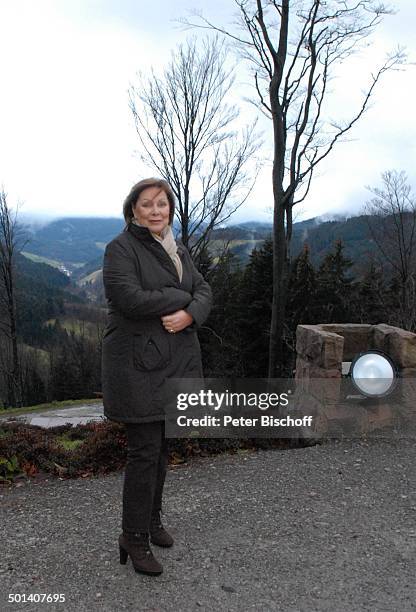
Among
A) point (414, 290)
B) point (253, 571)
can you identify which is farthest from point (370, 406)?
point (414, 290)

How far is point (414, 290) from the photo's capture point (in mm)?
15141

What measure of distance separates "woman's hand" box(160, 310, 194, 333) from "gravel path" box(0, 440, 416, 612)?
1.26 meters

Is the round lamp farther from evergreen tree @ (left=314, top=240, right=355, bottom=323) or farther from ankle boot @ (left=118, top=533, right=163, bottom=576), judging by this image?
evergreen tree @ (left=314, top=240, right=355, bottom=323)

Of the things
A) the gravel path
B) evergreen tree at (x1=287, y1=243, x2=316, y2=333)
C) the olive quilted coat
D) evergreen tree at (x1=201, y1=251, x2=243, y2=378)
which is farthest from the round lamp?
evergreen tree at (x1=287, y1=243, x2=316, y2=333)

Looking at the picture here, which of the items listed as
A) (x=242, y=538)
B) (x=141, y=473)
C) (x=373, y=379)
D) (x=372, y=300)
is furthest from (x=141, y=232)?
(x=372, y=300)

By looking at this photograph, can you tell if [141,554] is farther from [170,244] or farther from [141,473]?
[170,244]

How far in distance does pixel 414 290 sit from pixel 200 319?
13.8m

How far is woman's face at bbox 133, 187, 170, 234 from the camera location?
2.64 m

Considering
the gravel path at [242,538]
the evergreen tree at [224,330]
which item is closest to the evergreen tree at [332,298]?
the evergreen tree at [224,330]

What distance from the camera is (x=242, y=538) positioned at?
3068 millimetres

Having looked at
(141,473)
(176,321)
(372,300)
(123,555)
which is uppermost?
(176,321)

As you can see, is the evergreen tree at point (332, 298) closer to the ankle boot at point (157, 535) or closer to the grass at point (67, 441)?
the grass at point (67, 441)

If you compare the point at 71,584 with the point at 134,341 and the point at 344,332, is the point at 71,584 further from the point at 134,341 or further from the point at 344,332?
the point at 344,332

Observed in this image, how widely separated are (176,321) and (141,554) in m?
1.18
